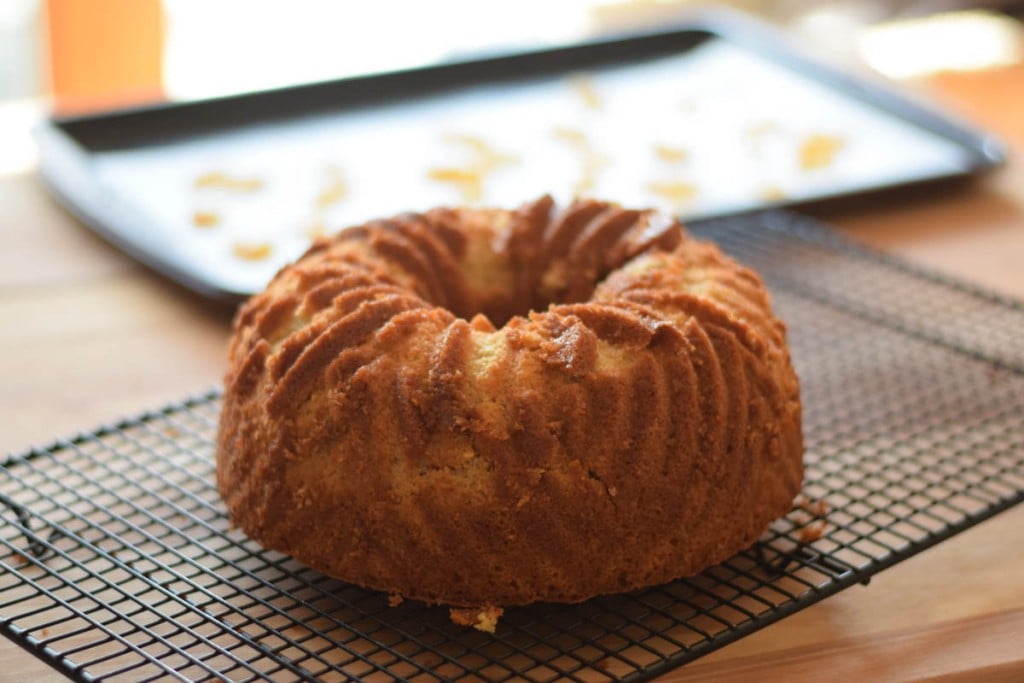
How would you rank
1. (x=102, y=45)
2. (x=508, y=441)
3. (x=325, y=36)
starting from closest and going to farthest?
(x=508, y=441), (x=102, y=45), (x=325, y=36)

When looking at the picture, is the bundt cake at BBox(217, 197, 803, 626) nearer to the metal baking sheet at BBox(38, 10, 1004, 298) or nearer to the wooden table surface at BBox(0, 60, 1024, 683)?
the wooden table surface at BBox(0, 60, 1024, 683)

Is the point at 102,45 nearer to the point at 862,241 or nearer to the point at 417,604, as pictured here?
the point at 862,241

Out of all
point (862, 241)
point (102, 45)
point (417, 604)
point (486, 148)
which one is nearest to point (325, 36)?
point (102, 45)

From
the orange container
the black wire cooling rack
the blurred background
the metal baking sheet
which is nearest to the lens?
the black wire cooling rack

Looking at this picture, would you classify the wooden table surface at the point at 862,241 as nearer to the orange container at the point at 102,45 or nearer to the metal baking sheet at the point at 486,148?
the metal baking sheet at the point at 486,148

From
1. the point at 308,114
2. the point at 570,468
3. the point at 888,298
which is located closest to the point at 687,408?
the point at 570,468

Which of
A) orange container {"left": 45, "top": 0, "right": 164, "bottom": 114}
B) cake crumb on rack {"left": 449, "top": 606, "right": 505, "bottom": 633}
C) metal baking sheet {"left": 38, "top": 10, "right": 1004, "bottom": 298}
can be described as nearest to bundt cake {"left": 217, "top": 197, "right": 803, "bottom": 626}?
cake crumb on rack {"left": 449, "top": 606, "right": 505, "bottom": 633}
